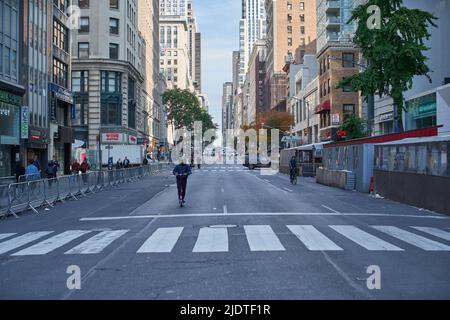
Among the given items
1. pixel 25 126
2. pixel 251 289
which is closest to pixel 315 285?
pixel 251 289

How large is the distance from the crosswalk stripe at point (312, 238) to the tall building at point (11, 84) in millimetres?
24301

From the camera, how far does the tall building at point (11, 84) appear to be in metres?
32.4

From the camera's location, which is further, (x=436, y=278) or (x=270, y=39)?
(x=270, y=39)

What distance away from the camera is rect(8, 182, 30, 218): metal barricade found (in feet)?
59.8

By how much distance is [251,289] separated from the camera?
7.19m

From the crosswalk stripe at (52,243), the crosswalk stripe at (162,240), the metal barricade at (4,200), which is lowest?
the crosswalk stripe at (52,243)

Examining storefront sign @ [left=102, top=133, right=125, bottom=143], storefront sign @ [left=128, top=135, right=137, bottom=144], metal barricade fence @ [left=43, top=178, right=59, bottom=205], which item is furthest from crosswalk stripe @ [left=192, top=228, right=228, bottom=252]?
storefront sign @ [left=128, top=135, right=137, bottom=144]

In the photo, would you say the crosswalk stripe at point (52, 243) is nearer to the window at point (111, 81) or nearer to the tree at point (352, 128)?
the tree at point (352, 128)

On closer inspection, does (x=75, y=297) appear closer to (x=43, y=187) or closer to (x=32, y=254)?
(x=32, y=254)

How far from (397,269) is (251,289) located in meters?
2.74

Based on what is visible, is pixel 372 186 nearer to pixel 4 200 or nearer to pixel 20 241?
pixel 4 200

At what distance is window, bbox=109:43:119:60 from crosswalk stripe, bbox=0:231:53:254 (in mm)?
54148

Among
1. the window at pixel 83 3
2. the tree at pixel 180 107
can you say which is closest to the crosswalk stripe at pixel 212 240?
the window at pixel 83 3

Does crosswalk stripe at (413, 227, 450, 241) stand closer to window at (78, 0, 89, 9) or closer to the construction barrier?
the construction barrier
